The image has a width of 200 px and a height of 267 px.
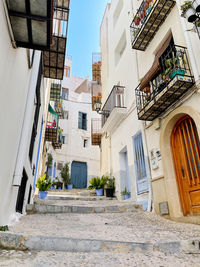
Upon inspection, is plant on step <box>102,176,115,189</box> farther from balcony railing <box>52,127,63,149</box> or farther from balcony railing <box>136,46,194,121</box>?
balcony railing <box>52,127,63,149</box>

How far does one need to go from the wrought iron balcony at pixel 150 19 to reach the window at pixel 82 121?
41.9 feet

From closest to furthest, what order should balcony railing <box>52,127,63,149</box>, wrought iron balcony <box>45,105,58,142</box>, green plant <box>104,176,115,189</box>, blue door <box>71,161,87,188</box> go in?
green plant <box>104,176,115,189</box>, wrought iron balcony <box>45,105,58,142</box>, balcony railing <box>52,127,63,149</box>, blue door <box>71,161,87,188</box>

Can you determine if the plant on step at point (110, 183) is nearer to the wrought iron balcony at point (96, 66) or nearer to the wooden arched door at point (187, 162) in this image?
the wooden arched door at point (187, 162)

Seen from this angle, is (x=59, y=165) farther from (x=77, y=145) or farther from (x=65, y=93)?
(x=65, y=93)

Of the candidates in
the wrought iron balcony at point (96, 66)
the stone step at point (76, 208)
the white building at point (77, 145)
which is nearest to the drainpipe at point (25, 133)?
the stone step at point (76, 208)

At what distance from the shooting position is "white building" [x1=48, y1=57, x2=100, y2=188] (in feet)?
57.3

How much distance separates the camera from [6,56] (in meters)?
2.76

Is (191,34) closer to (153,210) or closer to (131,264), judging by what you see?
(153,210)

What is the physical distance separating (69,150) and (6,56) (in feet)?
50.8

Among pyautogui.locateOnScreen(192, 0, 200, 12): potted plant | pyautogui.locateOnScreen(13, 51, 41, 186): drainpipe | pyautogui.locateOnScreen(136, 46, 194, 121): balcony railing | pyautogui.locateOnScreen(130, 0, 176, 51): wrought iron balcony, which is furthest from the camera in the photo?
pyautogui.locateOnScreen(130, 0, 176, 51): wrought iron balcony

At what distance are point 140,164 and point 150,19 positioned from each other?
493 centimetres

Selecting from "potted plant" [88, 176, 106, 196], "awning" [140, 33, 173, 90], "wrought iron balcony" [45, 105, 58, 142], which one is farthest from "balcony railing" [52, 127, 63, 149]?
"awning" [140, 33, 173, 90]

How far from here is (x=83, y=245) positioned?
2.50 metres

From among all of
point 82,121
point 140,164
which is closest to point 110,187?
point 140,164
